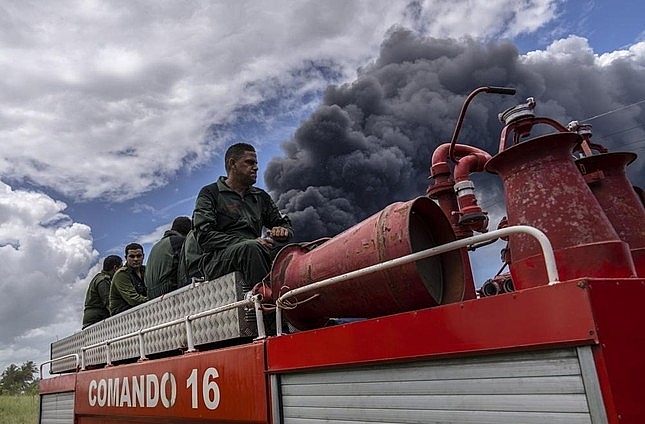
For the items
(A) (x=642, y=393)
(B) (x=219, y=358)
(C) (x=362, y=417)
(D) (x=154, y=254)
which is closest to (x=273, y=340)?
(B) (x=219, y=358)

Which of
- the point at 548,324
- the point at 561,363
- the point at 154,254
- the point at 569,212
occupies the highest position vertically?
the point at 154,254

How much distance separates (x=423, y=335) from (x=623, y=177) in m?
1.67

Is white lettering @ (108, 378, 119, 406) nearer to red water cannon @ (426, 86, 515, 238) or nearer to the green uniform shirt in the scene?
the green uniform shirt

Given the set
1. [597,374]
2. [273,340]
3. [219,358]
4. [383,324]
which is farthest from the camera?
[219,358]

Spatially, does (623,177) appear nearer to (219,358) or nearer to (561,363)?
(561,363)

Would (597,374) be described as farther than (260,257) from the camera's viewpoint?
No

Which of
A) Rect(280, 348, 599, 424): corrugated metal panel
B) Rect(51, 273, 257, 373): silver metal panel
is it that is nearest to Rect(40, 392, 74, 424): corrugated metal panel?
Rect(51, 273, 257, 373): silver metal panel

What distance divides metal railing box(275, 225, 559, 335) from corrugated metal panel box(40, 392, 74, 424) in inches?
153

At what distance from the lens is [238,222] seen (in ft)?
12.9

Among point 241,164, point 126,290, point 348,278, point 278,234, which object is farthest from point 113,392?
point 348,278

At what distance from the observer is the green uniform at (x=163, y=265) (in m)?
5.41

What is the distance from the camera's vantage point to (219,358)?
10.5 feet

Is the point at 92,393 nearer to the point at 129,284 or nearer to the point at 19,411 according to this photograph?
the point at 129,284

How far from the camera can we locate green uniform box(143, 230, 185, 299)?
541 centimetres
